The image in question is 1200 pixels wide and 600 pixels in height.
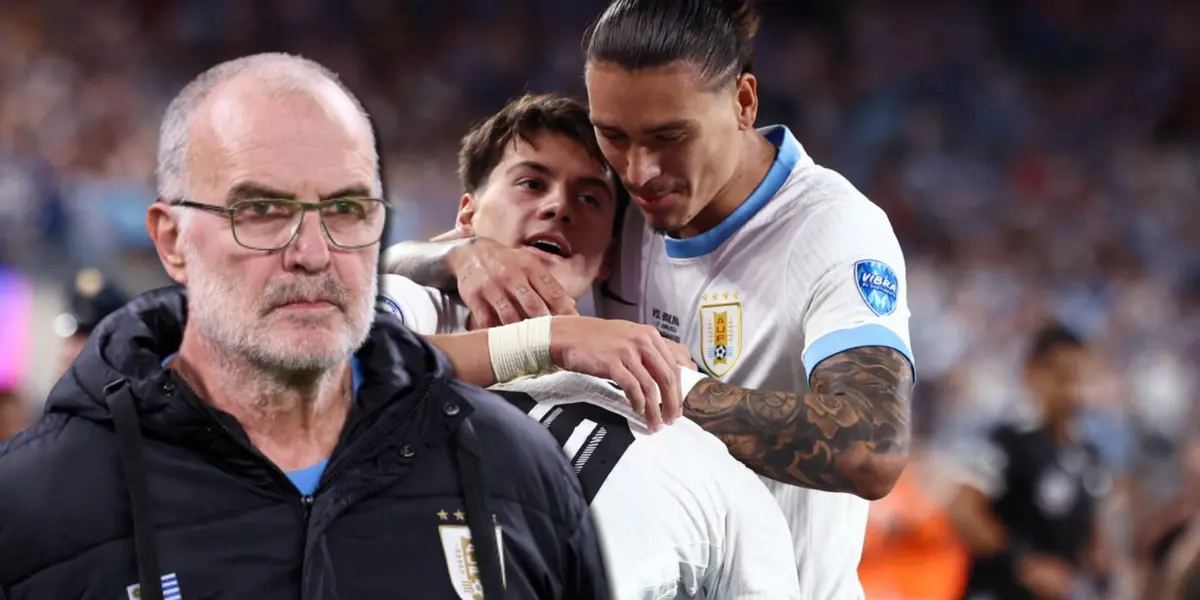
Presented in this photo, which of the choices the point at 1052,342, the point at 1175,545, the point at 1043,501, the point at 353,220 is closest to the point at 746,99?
the point at 353,220

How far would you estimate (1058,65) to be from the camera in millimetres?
9914

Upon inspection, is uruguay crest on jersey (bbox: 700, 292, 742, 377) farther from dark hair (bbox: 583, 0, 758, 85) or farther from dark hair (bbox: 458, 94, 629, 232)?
dark hair (bbox: 583, 0, 758, 85)

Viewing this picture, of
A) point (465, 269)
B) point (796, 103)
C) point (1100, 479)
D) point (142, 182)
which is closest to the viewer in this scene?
point (465, 269)

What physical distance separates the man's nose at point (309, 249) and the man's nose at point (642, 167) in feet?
2.34

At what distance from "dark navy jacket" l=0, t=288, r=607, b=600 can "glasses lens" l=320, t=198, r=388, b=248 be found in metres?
0.20

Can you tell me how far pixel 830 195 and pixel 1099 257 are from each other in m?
6.82

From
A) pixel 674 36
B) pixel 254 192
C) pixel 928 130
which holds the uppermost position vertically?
pixel 674 36

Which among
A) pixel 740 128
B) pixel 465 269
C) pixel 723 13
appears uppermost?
pixel 723 13

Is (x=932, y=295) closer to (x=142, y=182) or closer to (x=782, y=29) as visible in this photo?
(x=782, y=29)

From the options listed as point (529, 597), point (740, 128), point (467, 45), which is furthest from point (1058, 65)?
point (529, 597)

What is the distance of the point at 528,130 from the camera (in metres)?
2.52

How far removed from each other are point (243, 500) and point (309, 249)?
13.4 inches

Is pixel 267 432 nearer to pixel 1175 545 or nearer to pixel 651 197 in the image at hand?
pixel 651 197

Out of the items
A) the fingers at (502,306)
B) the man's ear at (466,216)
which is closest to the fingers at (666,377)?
the fingers at (502,306)
